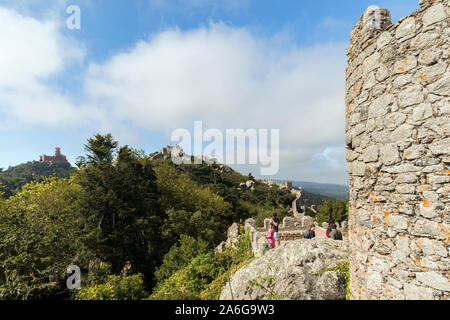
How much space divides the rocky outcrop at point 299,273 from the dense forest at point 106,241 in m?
2.71

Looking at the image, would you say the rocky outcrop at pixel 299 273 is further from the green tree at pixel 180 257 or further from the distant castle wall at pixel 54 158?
the distant castle wall at pixel 54 158

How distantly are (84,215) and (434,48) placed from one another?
17789 mm

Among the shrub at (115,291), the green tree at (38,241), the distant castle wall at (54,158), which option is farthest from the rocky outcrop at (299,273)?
the distant castle wall at (54,158)

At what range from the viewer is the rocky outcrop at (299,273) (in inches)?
169

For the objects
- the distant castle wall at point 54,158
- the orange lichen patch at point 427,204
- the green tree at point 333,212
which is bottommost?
the green tree at point 333,212

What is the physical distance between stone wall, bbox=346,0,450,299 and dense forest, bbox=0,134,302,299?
20.5 ft

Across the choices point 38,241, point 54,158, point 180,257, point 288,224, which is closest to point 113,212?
point 38,241

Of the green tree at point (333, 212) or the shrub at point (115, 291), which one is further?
the green tree at point (333, 212)

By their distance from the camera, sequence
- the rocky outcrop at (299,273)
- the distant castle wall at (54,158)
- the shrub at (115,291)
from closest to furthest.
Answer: the rocky outcrop at (299,273) < the shrub at (115,291) < the distant castle wall at (54,158)

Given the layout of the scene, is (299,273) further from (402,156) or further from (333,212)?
(333,212)

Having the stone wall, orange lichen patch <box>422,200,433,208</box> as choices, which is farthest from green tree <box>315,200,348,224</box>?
orange lichen patch <box>422,200,433,208</box>

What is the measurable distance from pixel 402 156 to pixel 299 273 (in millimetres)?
3456

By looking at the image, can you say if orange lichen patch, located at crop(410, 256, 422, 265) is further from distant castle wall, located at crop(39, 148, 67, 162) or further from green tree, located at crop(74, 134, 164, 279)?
distant castle wall, located at crop(39, 148, 67, 162)
